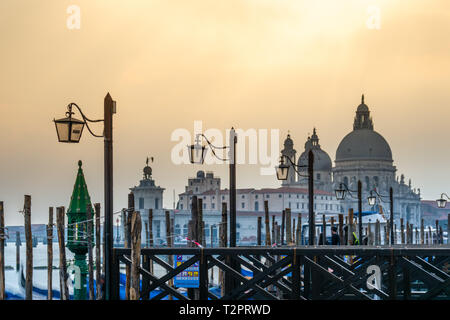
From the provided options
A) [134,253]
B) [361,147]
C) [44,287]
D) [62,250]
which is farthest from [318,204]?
[134,253]

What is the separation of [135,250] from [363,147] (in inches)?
5926

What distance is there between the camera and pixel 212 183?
154m

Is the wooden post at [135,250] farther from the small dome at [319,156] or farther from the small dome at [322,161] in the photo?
the small dome at [322,161]

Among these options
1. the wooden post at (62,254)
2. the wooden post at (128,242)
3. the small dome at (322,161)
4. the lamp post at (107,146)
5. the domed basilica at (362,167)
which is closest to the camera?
the lamp post at (107,146)

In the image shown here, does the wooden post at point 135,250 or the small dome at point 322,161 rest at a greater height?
the small dome at point 322,161

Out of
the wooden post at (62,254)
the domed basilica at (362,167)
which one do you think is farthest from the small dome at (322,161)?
the wooden post at (62,254)

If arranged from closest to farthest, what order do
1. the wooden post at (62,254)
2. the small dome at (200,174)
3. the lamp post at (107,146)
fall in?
the lamp post at (107,146), the wooden post at (62,254), the small dome at (200,174)

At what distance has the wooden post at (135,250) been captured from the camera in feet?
36.7

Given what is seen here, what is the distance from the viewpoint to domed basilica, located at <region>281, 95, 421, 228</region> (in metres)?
160

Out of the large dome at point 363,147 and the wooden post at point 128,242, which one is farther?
the large dome at point 363,147

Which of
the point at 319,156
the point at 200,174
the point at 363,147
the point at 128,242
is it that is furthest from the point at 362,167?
the point at 128,242

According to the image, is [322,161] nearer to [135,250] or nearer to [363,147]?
[363,147]
